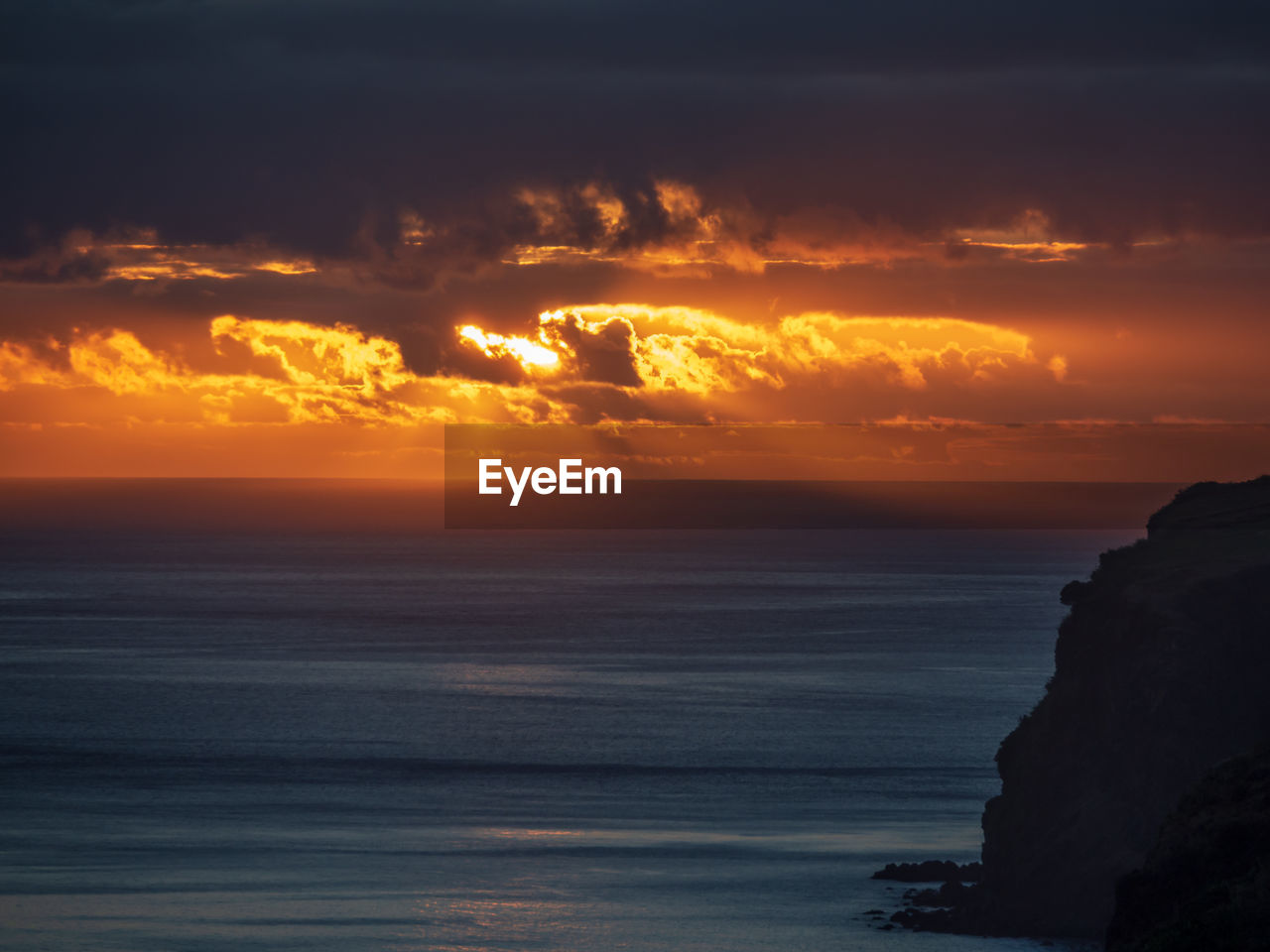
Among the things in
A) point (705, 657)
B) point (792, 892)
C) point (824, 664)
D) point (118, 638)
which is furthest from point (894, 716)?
point (118, 638)

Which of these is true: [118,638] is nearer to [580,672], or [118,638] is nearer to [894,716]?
[580,672]

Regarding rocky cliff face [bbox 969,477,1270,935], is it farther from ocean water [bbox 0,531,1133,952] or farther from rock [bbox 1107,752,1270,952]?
rock [bbox 1107,752,1270,952]

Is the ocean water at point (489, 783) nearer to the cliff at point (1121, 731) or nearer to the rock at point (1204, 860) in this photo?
the cliff at point (1121, 731)

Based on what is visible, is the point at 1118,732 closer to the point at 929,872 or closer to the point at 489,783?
the point at 929,872

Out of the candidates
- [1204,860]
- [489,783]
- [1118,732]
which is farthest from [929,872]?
[489,783]

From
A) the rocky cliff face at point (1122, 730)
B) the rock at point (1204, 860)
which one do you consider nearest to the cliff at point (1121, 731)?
the rocky cliff face at point (1122, 730)
